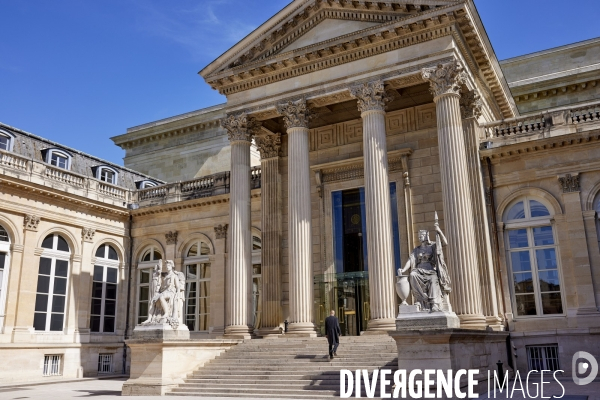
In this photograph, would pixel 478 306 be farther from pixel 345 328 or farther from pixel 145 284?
pixel 145 284

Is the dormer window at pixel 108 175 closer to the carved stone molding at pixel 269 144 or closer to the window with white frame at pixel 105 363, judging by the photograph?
the window with white frame at pixel 105 363

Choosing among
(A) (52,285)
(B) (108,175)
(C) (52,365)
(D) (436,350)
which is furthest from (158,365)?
(B) (108,175)

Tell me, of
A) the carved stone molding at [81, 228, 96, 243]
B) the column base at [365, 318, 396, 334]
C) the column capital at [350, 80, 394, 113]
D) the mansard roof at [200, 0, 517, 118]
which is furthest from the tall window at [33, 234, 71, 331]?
the column capital at [350, 80, 394, 113]

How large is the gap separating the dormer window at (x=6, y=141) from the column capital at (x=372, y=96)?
636 inches

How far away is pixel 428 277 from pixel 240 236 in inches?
356

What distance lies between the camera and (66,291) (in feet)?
87.4

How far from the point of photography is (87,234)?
27750 millimetres

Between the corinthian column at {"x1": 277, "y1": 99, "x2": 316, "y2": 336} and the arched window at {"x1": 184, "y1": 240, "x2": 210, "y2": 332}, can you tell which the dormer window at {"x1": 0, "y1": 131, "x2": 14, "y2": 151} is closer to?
the arched window at {"x1": 184, "y1": 240, "x2": 210, "y2": 332}

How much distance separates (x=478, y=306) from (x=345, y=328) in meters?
6.25

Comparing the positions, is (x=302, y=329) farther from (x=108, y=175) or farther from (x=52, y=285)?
(x=108, y=175)

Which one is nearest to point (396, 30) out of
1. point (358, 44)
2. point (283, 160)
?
point (358, 44)

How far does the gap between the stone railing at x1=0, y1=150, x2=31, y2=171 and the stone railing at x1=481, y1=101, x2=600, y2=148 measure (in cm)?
1920

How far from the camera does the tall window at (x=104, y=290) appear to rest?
28047mm

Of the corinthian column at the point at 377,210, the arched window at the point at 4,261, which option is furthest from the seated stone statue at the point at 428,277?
the arched window at the point at 4,261
